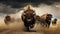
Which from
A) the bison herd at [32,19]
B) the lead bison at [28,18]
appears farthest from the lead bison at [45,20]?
the lead bison at [28,18]

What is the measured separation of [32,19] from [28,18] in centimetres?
7

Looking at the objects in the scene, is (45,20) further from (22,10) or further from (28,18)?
(22,10)

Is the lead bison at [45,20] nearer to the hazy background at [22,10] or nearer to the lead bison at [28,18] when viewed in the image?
the hazy background at [22,10]

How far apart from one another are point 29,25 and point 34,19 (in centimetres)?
14

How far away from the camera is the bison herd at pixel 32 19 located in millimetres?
4457

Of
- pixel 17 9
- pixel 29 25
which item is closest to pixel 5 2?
pixel 17 9

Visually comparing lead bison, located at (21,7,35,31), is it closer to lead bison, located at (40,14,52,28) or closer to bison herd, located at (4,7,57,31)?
bison herd, located at (4,7,57,31)

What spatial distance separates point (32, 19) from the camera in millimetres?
4461

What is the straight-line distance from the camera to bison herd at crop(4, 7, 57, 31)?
14.6 feet

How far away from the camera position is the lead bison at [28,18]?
175 inches

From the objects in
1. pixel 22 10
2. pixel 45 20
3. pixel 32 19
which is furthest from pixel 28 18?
pixel 45 20

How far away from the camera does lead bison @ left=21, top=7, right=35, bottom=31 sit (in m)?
4.46

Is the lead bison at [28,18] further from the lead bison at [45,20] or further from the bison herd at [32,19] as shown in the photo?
the lead bison at [45,20]

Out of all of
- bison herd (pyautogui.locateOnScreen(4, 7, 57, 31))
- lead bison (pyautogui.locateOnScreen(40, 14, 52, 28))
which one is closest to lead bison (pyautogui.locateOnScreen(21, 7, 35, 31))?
bison herd (pyautogui.locateOnScreen(4, 7, 57, 31))
